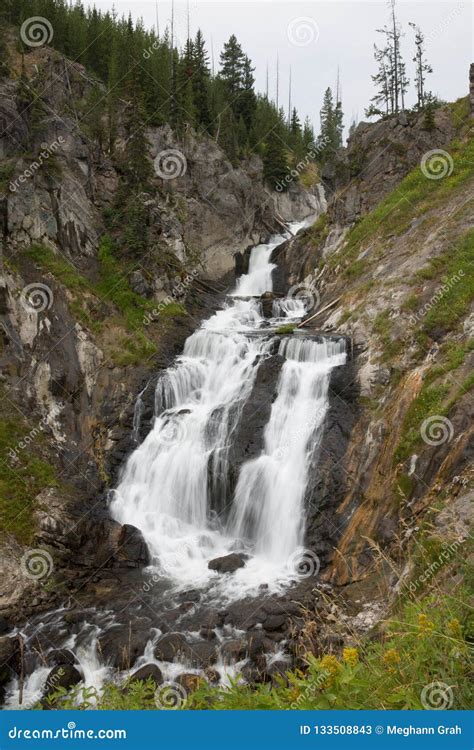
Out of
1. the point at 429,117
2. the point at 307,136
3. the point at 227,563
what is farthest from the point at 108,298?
the point at 307,136

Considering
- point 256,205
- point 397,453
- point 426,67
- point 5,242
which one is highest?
point 426,67

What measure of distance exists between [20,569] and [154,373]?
9626 mm

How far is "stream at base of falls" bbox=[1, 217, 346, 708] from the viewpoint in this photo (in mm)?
11898

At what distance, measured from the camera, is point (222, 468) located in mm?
17359

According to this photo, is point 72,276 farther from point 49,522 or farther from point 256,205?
point 256,205

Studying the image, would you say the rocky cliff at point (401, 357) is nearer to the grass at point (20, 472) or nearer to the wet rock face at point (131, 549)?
the wet rock face at point (131, 549)

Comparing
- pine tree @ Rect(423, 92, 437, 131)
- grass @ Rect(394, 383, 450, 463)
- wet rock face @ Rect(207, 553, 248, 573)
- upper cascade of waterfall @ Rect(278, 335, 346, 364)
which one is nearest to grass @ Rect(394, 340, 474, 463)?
grass @ Rect(394, 383, 450, 463)

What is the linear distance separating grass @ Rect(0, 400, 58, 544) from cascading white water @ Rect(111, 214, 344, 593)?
2.73 metres

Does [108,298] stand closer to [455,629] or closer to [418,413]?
[418,413]

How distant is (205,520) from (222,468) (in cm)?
180

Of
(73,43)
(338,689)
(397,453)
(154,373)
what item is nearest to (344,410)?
(397,453)

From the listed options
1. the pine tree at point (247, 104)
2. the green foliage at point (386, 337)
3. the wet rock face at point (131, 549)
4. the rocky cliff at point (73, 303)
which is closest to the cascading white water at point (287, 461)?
the green foliage at point (386, 337)

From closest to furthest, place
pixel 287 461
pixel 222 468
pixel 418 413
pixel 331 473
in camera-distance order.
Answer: pixel 418 413 → pixel 331 473 → pixel 287 461 → pixel 222 468

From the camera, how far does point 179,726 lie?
322 cm
